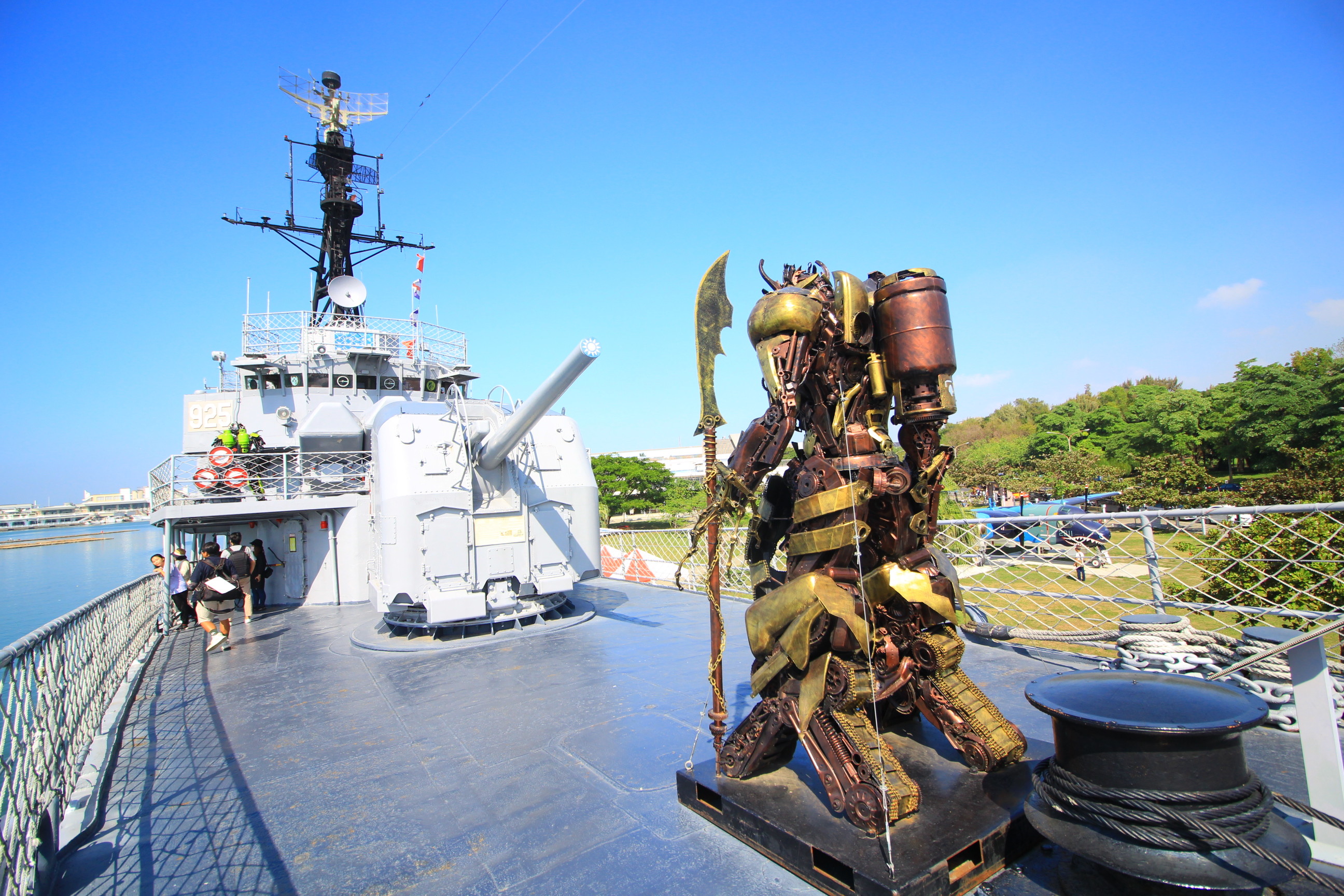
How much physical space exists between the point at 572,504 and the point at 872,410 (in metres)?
6.75

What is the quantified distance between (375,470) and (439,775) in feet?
19.0

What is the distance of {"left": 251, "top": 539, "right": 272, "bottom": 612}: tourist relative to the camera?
42.0 ft

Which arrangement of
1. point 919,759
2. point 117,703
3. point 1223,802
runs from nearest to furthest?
point 1223,802
point 919,759
point 117,703

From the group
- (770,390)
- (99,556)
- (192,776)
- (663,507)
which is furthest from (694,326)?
(663,507)

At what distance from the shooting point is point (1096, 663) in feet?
Answer: 19.6

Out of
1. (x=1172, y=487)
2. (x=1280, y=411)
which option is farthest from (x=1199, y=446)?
(x=1172, y=487)

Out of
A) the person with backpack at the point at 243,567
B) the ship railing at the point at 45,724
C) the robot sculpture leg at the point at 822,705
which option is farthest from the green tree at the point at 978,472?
the ship railing at the point at 45,724

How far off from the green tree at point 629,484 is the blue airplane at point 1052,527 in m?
30.4

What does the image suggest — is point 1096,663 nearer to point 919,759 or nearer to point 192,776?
point 919,759

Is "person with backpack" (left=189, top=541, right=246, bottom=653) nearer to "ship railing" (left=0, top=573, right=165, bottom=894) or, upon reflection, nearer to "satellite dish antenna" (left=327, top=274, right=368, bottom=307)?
"ship railing" (left=0, top=573, right=165, bottom=894)

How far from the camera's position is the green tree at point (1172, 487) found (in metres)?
24.8

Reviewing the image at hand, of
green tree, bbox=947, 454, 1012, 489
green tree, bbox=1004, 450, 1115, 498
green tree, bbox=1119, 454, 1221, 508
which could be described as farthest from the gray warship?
green tree, bbox=947, 454, 1012, 489

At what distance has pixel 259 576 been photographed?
12.9 meters

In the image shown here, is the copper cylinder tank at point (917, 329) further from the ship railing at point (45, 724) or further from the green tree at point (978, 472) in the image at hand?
the green tree at point (978, 472)
